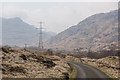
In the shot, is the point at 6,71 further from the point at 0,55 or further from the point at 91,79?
the point at 91,79

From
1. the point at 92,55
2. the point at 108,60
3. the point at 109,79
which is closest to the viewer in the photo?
the point at 109,79

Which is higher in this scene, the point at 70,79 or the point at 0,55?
the point at 0,55

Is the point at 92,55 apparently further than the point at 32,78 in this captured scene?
Yes

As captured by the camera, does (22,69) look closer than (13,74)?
No

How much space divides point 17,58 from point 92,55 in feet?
333

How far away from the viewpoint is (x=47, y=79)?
2617cm

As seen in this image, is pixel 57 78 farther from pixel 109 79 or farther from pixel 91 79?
pixel 109 79

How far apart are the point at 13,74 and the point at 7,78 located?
2.66 metres

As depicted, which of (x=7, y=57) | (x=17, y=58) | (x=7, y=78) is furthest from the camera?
(x=17, y=58)

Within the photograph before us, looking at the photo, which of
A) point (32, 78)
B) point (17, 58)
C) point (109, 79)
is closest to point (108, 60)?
point (109, 79)

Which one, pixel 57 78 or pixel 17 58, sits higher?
pixel 17 58

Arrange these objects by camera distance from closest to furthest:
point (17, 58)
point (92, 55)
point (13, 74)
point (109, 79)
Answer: point (13, 74)
point (109, 79)
point (17, 58)
point (92, 55)

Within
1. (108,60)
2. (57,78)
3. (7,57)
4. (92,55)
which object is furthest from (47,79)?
(92,55)

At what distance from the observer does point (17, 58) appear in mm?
34875
